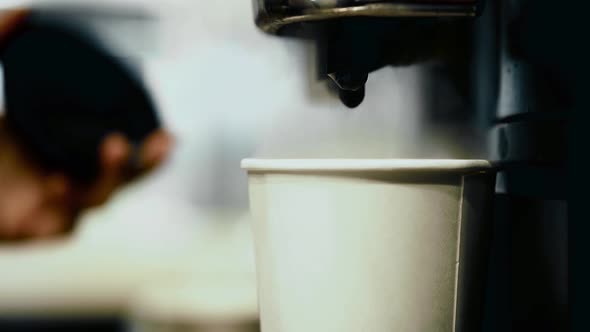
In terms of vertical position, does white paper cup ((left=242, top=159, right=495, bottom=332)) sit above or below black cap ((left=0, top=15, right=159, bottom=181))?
below

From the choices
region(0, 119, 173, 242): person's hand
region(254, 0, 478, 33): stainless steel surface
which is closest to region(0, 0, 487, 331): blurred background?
region(0, 119, 173, 242): person's hand

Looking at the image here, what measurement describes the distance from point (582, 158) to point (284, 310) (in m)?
0.34

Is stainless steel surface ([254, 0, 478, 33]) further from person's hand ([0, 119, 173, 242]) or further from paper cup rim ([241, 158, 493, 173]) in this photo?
person's hand ([0, 119, 173, 242])

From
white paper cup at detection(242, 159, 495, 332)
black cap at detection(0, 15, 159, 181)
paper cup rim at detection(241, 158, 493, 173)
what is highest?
black cap at detection(0, 15, 159, 181)

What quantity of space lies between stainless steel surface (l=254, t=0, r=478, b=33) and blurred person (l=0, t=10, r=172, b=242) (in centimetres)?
39

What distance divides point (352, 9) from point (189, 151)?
1.55 ft

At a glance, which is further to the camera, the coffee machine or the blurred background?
the blurred background

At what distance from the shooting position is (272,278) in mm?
623

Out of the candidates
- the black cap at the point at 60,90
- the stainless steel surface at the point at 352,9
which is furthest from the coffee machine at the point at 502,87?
the black cap at the point at 60,90

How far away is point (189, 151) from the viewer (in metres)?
0.96

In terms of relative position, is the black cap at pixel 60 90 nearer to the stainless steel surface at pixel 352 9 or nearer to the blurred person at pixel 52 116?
the blurred person at pixel 52 116

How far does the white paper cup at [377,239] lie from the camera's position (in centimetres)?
56

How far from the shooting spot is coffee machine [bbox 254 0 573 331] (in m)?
0.62

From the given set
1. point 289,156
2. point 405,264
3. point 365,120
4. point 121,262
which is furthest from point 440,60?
point 121,262
